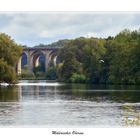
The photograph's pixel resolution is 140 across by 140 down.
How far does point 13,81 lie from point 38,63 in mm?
77959

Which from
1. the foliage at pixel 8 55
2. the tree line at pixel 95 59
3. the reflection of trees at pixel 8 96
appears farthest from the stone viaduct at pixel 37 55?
the reflection of trees at pixel 8 96

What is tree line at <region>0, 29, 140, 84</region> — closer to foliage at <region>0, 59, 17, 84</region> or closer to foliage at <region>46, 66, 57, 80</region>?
foliage at <region>0, 59, 17, 84</region>

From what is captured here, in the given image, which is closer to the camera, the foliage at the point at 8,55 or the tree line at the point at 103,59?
the foliage at the point at 8,55

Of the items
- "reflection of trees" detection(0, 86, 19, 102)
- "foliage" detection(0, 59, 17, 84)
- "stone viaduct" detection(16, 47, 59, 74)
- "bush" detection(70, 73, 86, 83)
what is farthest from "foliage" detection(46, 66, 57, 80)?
"reflection of trees" detection(0, 86, 19, 102)

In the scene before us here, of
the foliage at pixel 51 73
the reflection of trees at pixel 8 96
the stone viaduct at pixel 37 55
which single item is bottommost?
the reflection of trees at pixel 8 96

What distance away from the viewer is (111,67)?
308 ft

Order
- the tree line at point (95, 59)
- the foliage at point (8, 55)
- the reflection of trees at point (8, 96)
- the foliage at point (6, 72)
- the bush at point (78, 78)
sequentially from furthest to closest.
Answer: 1. the bush at point (78, 78)
2. the tree line at point (95, 59)
3. the foliage at point (8, 55)
4. the foliage at point (6, 72)
5. the reflection of trees at point (8, 96)

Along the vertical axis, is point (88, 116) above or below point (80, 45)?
below

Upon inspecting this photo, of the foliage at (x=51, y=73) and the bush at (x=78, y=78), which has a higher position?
the foliage at (x=51, y=73)

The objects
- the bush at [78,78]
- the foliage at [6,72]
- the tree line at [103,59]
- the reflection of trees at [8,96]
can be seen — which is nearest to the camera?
the reflection of trees at [8,96]

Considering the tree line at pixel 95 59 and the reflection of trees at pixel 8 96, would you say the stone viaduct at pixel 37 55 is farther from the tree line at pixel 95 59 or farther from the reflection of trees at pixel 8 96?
the reflection of trees at pixel 8 96

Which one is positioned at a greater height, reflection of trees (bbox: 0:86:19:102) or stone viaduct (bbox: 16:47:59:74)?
stone viaduct (bbox: 16:47:59:74)

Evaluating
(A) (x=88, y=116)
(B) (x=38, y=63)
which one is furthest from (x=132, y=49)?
(B) (x=38, y=63)
